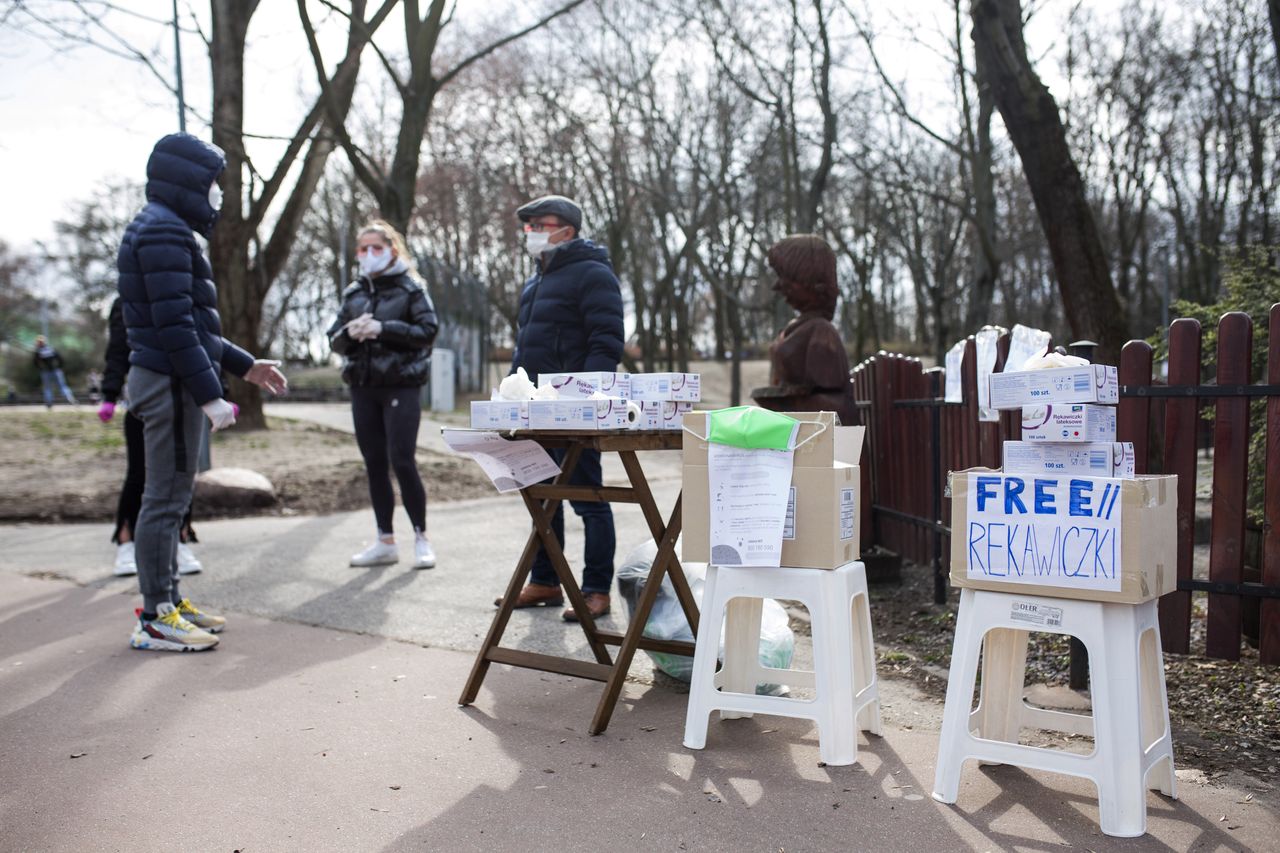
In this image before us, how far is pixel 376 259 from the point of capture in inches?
251

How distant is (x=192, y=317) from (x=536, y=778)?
275 cm

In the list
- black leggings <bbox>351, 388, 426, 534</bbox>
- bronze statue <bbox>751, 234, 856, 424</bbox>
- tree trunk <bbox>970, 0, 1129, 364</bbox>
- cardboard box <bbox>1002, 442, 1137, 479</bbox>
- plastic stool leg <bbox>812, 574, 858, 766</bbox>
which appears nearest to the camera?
cardboard box <bbox>1002, 442, 1137, 479</bbox>

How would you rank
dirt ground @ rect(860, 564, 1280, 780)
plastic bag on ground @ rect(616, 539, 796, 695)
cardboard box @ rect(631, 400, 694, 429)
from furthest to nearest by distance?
plastic bag on ground @ rect(616, 539, 796, 695) → cardboard box @ rect(631, 400, 694, 429) → dirt ground @ rect(860, 564, 1280, 780)

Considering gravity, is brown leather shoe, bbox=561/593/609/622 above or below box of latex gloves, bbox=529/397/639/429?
below

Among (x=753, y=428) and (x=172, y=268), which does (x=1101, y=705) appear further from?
(x=172, y=268)

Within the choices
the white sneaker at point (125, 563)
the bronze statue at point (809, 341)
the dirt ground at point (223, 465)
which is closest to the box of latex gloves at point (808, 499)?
the bronze statue at point (809, 341)

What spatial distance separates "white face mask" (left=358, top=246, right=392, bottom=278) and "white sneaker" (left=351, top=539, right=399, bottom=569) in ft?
5.77

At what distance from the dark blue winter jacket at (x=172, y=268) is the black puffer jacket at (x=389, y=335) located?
59.8 inches

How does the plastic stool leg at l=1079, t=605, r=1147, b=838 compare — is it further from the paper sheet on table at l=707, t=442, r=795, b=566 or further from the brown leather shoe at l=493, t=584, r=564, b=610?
the brown leather shoe at l=493, t=584, r=564, b=610

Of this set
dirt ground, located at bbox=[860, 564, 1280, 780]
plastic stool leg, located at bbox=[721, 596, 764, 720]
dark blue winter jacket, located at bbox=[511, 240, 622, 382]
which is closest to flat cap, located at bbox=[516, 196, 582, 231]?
dark blue winter jacket, located at bbox=[511, 240, 622, 382]

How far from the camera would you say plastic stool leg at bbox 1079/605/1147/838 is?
283 cm

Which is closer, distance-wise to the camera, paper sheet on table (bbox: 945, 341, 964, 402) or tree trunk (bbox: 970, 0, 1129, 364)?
paper sheet on table (bbox: 945, 341, 964, 402)

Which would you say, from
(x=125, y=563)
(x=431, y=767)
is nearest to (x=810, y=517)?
(x=431, y=767)

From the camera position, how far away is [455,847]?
2.80 m
